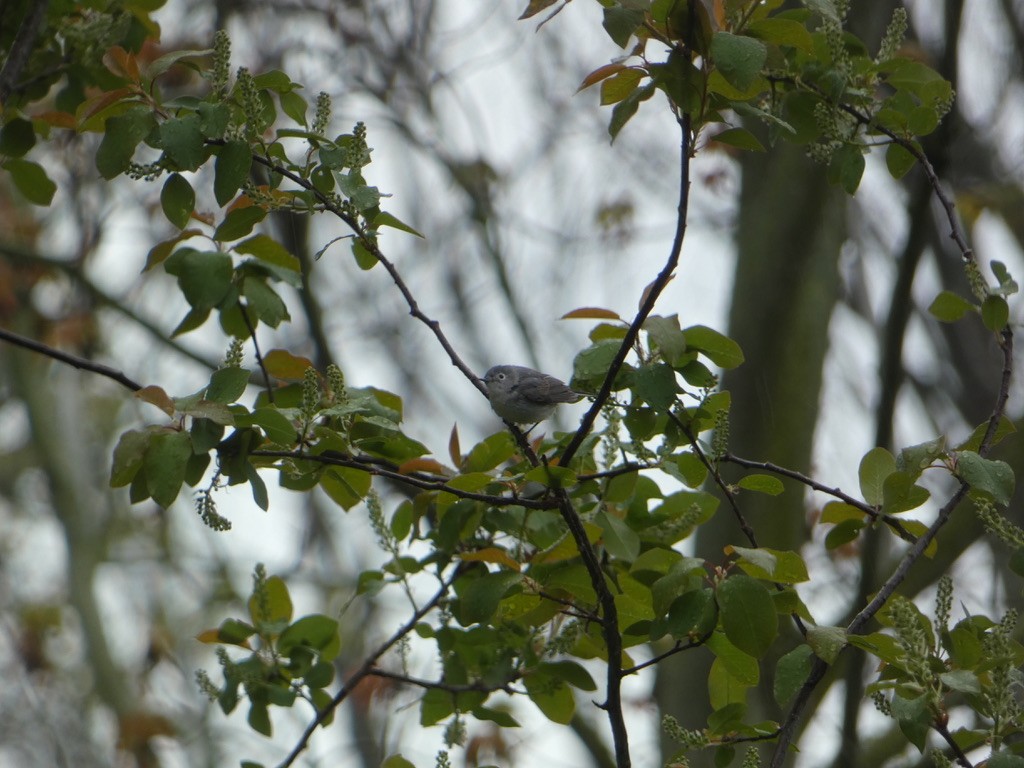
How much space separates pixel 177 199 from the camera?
6.45ft

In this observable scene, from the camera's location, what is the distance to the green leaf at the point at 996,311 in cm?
196

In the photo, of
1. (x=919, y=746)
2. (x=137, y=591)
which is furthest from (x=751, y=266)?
(x=137, y=591)

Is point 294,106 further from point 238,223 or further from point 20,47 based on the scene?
point 20,47

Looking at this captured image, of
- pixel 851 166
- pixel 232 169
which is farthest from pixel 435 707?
pixel 851 166

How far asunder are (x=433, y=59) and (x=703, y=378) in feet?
18.9

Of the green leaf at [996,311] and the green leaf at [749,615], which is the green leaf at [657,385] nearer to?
the green leaf at [749,615]

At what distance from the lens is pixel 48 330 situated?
8.01m

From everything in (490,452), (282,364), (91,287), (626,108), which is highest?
(91,287)

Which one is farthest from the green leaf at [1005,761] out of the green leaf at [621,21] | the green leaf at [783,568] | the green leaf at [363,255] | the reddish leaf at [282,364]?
the reddish leaf at [282,364]

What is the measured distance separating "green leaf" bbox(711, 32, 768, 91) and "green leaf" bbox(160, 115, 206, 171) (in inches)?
34.1

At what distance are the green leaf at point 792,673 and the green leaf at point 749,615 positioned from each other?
0.12m

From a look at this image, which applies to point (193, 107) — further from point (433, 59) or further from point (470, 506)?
point (433, 59)

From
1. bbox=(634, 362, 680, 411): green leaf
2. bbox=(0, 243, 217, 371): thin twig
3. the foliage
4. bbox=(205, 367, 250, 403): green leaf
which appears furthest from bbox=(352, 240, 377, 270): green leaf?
bbox=(0, 243, 217, 371): thin twig

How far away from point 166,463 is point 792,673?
44.0 inches
